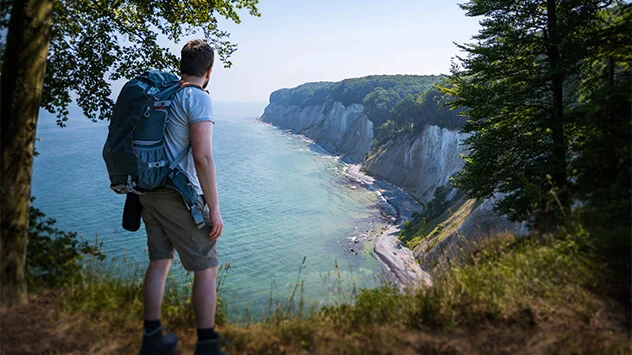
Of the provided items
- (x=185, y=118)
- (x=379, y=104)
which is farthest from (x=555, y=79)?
(x=379, y=104)

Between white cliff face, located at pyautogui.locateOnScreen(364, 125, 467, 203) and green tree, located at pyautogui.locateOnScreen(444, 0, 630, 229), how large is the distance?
42227 millimetres

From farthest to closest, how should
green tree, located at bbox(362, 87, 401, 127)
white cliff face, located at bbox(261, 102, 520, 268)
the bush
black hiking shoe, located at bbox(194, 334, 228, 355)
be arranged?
green tree, located at bbox(362, 87, 401, 127) < white cliff face, located at bbox(261, 102, 520, 268) < the bush < black hiking shoe, located at bbox(194, 334, 228, 355)

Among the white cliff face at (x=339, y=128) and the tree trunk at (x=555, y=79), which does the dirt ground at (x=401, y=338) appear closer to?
the tree trunk at (x=555, y=79)

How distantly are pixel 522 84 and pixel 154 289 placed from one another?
13069 millimetres

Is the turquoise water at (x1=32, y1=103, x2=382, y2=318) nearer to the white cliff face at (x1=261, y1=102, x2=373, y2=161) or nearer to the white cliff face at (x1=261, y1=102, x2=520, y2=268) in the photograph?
the white cliff face at (x1=261, y1=102, x2=520, y2=268)

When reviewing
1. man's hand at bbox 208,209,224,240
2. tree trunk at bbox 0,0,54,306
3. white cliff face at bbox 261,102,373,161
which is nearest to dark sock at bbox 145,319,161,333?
man's hand at bbox 208,209,224,240

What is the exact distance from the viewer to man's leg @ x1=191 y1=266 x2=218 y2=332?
323 centimetres

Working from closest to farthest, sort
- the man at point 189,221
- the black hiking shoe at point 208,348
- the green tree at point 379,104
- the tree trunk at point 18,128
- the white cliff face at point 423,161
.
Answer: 1. the black hiking shoe at point 208,348
2. the man at point 189,221
3. the tree trunk at point 18,128
4. the white cliff face at point 423,161
5. the green tree at point 379,104

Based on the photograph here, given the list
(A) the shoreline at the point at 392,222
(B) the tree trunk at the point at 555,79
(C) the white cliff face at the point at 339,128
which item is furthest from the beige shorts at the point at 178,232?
(C) the white cliff face at the point at 339,128

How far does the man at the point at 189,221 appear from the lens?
3266 mm

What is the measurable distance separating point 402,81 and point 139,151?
136148 millimetres

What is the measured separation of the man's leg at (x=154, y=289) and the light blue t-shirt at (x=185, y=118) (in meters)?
0.76

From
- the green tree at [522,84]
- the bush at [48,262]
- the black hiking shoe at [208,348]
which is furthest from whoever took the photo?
the green tree at [522,84]

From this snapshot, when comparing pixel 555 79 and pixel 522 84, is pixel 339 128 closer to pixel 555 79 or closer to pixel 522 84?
pixel 522 84
